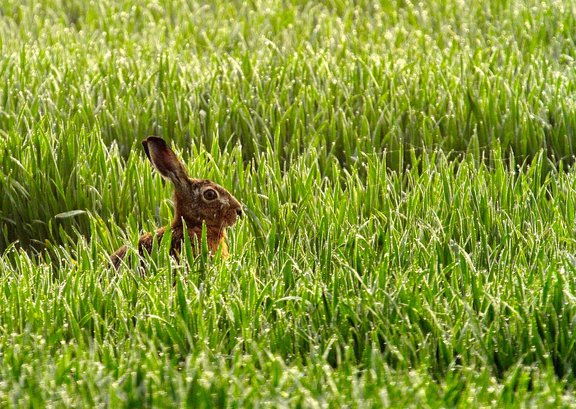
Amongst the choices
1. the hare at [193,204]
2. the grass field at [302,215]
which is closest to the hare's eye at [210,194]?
the hare at [193,204]

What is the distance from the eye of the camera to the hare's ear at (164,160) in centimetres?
383

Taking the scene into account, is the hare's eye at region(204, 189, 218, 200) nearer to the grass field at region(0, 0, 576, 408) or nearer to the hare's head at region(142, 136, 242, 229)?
the hare's head at region(142, 136, 242, 229)

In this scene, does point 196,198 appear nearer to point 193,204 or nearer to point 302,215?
point 193,204

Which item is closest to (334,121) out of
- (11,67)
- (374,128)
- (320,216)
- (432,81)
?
(374,128)

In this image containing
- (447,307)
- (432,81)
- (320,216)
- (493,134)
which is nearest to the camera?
(447,307)

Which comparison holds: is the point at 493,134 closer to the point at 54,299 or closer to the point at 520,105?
the point at 520,105

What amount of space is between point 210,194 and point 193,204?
69mm

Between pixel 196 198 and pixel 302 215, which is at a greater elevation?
pixel 196 198

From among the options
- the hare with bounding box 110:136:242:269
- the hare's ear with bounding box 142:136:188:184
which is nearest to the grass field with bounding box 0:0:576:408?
the hare with bounding box 110:136:242:269

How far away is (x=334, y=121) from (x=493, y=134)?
2.43 ft

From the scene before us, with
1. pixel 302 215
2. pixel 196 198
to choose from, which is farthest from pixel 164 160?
pixel 302 215

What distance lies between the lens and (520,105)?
5.31 meters

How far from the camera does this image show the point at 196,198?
12.8 ft

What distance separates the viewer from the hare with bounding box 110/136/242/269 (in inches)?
151
